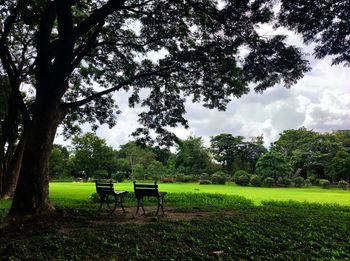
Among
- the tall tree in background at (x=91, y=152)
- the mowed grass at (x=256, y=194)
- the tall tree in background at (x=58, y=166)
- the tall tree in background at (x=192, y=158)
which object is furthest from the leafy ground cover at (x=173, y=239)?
the tall tree in background at (x=58, y=166)

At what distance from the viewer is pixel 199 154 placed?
174ft

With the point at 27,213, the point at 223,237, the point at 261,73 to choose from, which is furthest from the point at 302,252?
the point at 27,213

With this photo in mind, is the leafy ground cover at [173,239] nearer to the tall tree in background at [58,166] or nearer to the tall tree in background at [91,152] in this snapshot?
the tall tree in background at [91,152]

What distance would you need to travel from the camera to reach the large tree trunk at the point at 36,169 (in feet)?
25.2

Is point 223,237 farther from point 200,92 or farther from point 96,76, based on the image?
point 96,76

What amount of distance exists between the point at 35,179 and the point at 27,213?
89 cm

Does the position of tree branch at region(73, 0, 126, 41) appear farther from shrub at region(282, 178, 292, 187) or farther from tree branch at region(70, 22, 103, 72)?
shrub at region(282, 178, 292, 187)

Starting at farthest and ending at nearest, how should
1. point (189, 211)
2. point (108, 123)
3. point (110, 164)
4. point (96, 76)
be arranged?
1. point (110, 164)
2. point (108, 123)
3. point (96, 76)
4. point (189, 211)

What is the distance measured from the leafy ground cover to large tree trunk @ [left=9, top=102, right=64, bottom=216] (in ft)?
1.64

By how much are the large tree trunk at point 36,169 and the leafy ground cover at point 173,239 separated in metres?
0.50

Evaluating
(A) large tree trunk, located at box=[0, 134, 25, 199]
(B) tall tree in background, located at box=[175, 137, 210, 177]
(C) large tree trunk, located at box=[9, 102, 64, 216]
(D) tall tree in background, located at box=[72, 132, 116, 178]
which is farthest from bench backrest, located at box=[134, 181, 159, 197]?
(B) tall tree in background, located at box=[175, 137, 210, 177]

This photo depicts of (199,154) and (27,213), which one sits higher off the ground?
(199,154)

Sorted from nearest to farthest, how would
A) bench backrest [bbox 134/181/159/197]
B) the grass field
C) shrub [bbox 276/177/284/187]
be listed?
the grass field → bench backrest [bbox 134/181/159/197] → shrub [bbox 276/177/284/187]

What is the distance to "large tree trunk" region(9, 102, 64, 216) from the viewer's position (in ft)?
25.2
